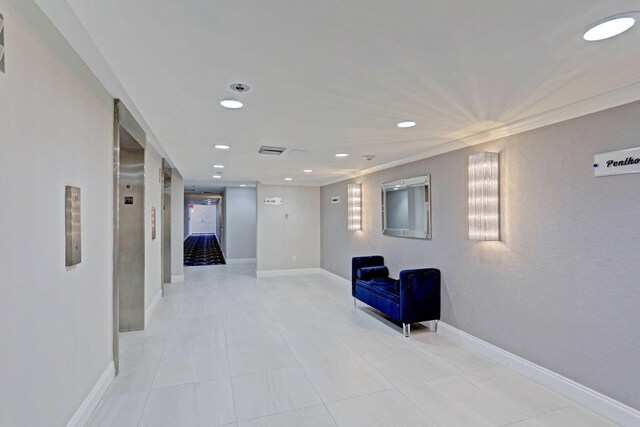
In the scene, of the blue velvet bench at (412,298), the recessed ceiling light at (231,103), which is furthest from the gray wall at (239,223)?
the recessed ceiling light at (231,103)

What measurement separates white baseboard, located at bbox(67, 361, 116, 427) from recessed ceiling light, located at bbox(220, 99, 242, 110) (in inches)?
93.1

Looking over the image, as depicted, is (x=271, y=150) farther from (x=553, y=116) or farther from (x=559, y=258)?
(x=559, y=258)

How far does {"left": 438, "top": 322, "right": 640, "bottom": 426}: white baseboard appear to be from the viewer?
7.36 ft

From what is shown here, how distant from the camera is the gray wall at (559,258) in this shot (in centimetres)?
228

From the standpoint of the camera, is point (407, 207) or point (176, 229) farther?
point (176, 229)

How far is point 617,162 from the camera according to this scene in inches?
90.7

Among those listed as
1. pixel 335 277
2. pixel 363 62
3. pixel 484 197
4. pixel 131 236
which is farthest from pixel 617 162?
pixel 335 277

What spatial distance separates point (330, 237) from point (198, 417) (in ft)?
18.2

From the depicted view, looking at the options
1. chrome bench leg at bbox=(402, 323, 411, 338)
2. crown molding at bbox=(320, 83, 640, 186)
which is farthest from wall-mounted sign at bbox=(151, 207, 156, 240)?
crown molding at bbox=(320, 83, 640, 186)

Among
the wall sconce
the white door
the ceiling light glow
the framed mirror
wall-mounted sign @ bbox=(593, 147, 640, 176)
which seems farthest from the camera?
the white door

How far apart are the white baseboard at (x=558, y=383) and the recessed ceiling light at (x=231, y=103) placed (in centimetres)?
342

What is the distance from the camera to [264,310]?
16.5 feet

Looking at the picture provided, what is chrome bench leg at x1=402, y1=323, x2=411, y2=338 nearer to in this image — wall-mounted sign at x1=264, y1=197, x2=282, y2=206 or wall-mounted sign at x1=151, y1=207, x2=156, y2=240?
wall-mounted sign at x1=151, y1=207, x2=156, y2=240

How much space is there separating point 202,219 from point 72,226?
26173 millimetres
